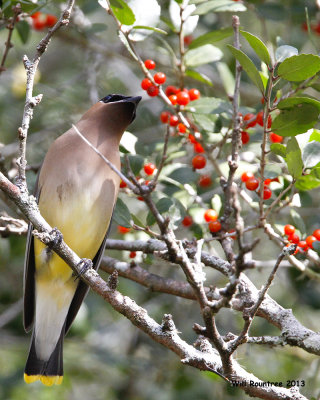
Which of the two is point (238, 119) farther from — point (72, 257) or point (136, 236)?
point (136, 236)

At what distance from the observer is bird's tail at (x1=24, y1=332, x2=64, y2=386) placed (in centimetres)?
438

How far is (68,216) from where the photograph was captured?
3.91 meters

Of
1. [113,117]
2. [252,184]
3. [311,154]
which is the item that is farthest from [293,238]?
[113,117]

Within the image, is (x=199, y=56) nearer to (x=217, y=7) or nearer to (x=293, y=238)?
(x=217, y=7)

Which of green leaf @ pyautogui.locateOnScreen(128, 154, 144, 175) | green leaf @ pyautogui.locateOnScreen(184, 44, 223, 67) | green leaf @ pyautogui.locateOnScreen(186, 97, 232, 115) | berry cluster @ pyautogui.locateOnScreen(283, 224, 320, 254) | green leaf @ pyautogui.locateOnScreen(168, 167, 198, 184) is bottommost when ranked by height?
berry cluster @ pyautogui.locateOnScreen(283, 224, 320, 254)

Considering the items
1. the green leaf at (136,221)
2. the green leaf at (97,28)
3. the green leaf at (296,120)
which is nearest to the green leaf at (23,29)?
the green leaf at (97,28)

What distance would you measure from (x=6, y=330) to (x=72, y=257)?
7.99 feet

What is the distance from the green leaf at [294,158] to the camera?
3180 millimetres

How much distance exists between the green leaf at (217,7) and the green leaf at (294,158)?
1011 mm

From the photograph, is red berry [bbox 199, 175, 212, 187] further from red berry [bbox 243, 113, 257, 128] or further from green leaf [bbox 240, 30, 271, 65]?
green leaf [bbox 240, 30, 271, 65]

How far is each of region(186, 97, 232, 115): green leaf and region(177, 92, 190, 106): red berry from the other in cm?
6

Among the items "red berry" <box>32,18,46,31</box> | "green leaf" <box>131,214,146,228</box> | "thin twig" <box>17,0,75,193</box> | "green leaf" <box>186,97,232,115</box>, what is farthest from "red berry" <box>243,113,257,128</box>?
"red berry" <box>32,18,46,31</box>

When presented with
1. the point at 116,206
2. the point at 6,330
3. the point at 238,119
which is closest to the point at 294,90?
the point at 238,119

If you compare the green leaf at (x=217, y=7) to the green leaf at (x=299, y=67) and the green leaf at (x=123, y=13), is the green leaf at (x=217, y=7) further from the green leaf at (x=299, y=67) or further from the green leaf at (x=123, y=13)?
the green leaf at (x=299, y=67)
